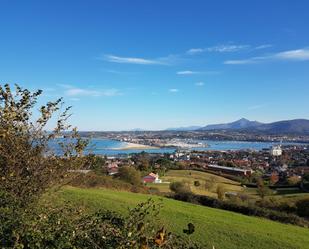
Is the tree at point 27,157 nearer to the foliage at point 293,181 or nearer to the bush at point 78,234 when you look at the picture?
the bush at point 78,234

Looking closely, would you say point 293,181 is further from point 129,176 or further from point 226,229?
point 226,229

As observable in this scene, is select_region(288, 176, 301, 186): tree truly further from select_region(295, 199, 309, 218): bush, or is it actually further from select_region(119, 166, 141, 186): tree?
select_region(295, 199, 309, 218): bush

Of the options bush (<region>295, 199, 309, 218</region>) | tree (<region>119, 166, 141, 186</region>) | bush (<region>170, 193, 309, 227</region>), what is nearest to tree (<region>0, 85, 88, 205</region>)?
bush (<region>170, 193, 309, 227</region>)

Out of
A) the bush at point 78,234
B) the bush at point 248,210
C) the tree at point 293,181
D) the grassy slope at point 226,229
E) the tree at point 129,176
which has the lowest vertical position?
the tree at point 293,181

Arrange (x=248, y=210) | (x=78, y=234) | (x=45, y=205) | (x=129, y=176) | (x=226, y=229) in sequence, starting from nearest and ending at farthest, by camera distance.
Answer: (x=78, y=234)
(x=45, y=205)
(x=226, y=229)
(x=248, y=210)
(x=129, y=176)

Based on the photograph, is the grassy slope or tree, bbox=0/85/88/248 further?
the grassy slope

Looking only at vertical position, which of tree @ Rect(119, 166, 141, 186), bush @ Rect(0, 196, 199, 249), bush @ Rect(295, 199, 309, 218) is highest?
bush @ Rect(0, 196, 199, 249)

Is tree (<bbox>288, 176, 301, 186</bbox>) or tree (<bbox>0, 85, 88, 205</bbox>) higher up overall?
tree (<bbox>0, 85, 88, 205</bbox>)

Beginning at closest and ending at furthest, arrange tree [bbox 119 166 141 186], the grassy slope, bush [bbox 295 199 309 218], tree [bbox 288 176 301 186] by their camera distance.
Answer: the grassy slope, bush [bbox 295 199 309 218], tree [bbox 119 166 141 186], tree [bbox 288 176 301 186]

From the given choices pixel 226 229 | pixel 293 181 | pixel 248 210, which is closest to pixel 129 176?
pixel 248 210

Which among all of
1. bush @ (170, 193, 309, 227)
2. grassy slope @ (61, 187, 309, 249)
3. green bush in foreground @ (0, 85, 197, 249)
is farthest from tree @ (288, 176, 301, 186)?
green bush in foreground @ (0, 85, 197, 249)

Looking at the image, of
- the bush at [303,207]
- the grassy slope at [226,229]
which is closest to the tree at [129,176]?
the bush at [303,207]

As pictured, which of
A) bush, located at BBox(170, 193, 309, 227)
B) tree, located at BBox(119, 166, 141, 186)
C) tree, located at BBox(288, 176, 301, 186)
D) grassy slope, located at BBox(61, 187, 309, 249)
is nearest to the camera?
grassy slope, located at BBox(61, 187, 309, 249)

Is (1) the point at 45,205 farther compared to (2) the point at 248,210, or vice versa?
(2) the point at 248,210
